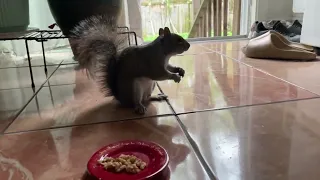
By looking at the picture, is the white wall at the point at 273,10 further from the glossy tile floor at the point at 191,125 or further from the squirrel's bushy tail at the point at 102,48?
the squirrel's bushy tail at the point at 102,48

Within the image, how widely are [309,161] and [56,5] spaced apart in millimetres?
1296

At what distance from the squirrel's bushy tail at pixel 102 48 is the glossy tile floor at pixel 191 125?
105 millimetres

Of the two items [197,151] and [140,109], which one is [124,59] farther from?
[197,151]

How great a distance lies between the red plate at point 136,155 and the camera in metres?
0.52

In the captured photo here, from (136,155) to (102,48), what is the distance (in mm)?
383

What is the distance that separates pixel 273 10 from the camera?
2451 mm

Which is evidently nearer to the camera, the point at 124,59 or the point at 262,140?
the point at 262,140

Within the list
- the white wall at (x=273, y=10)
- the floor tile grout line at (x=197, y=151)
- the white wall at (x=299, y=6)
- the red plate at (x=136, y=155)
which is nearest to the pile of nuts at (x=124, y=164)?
the red plate at (x=136, y=155)

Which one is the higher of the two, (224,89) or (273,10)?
(273,10)

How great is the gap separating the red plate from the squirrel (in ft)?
0.83

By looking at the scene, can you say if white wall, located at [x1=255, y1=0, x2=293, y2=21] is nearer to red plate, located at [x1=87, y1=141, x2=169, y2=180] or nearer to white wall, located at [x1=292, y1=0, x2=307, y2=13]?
white wall, located at [x1=292, y1=0, x2=307, y2=13]

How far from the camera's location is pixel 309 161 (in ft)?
1.89

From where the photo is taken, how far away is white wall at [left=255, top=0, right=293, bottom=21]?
2.43 meters

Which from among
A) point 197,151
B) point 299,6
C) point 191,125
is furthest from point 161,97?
point 299,6
